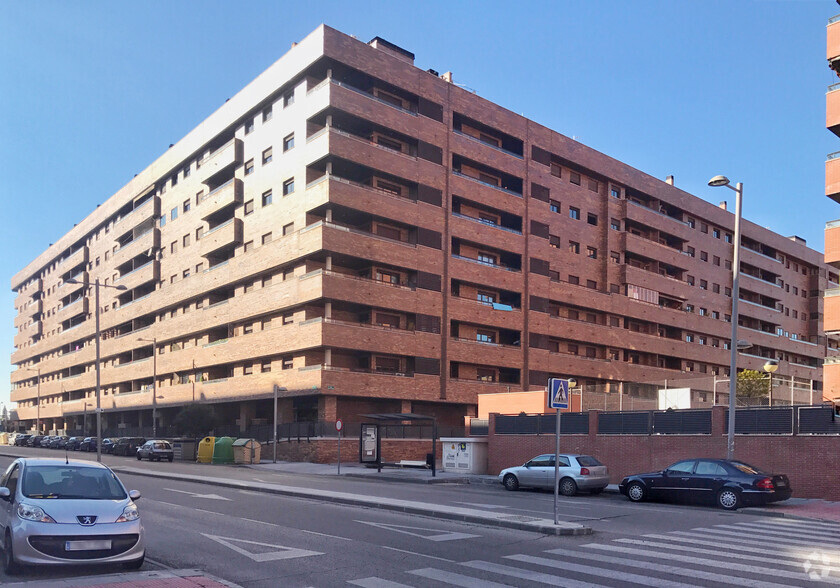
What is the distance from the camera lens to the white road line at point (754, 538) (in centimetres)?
1303

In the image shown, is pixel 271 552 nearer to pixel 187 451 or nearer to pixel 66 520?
pixel 66 520

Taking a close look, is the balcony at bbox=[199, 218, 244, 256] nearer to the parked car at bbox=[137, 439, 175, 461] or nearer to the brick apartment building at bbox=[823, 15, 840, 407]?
the parked car at bbox=[137, 439, 175, 461]

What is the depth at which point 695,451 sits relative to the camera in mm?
25828

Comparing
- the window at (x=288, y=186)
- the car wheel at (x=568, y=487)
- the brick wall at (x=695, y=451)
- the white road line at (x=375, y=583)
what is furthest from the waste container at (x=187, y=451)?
the white road line at (x=375, y=583)

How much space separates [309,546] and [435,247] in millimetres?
41264

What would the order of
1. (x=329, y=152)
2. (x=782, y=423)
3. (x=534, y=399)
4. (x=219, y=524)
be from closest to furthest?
(x=219, y=524) < (x=782, y=423) < (x=534, y=399) < (x=329, y=152)

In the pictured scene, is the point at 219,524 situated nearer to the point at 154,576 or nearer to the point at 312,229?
the point at 154,576

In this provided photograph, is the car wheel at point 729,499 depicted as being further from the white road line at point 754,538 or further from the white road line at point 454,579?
the white road line at point 454,579

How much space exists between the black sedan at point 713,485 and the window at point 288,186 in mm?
35382

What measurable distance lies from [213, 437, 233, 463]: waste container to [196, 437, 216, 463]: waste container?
58cm

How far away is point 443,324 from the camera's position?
52.5 metres

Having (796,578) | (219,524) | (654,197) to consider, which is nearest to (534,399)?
(219,524)

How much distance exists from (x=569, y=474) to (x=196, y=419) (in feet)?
128

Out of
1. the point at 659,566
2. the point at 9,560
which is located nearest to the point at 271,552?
the point at 9,560
